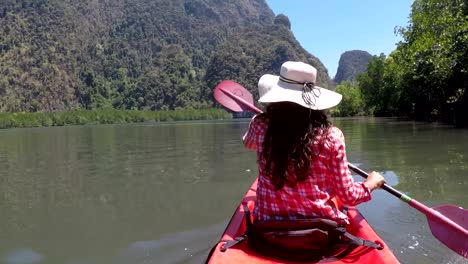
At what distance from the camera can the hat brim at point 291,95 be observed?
2753 mm

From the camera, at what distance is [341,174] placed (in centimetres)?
282

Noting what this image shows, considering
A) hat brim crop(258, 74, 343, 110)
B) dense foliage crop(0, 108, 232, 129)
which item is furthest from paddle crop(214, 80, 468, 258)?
dense foliage crop(0, 108, 232, 129)

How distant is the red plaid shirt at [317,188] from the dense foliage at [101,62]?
119 m

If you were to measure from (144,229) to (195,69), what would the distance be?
176 m

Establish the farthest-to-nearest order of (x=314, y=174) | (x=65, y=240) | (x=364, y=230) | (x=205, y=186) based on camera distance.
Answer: (x=205, y=186) < (x=65, y=240) < (x=364, y=230) < (x=314, y=174)

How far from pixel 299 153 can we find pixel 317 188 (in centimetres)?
27

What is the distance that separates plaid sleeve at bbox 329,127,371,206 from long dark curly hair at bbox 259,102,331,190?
94 mm

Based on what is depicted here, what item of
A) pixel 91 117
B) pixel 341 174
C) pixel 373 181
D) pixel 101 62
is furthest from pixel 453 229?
pixel 101 62

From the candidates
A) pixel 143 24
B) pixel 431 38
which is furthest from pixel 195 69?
pixel 431 38

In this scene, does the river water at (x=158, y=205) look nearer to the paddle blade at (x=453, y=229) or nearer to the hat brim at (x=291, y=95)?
the paddle blade at (x=453, y=229)

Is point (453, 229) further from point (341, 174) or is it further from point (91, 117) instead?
point (91, 117)

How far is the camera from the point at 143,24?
648ft

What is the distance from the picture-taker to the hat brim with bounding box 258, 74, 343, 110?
Result: 2753 mm

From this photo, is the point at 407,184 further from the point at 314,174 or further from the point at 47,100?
the point at 47,100
